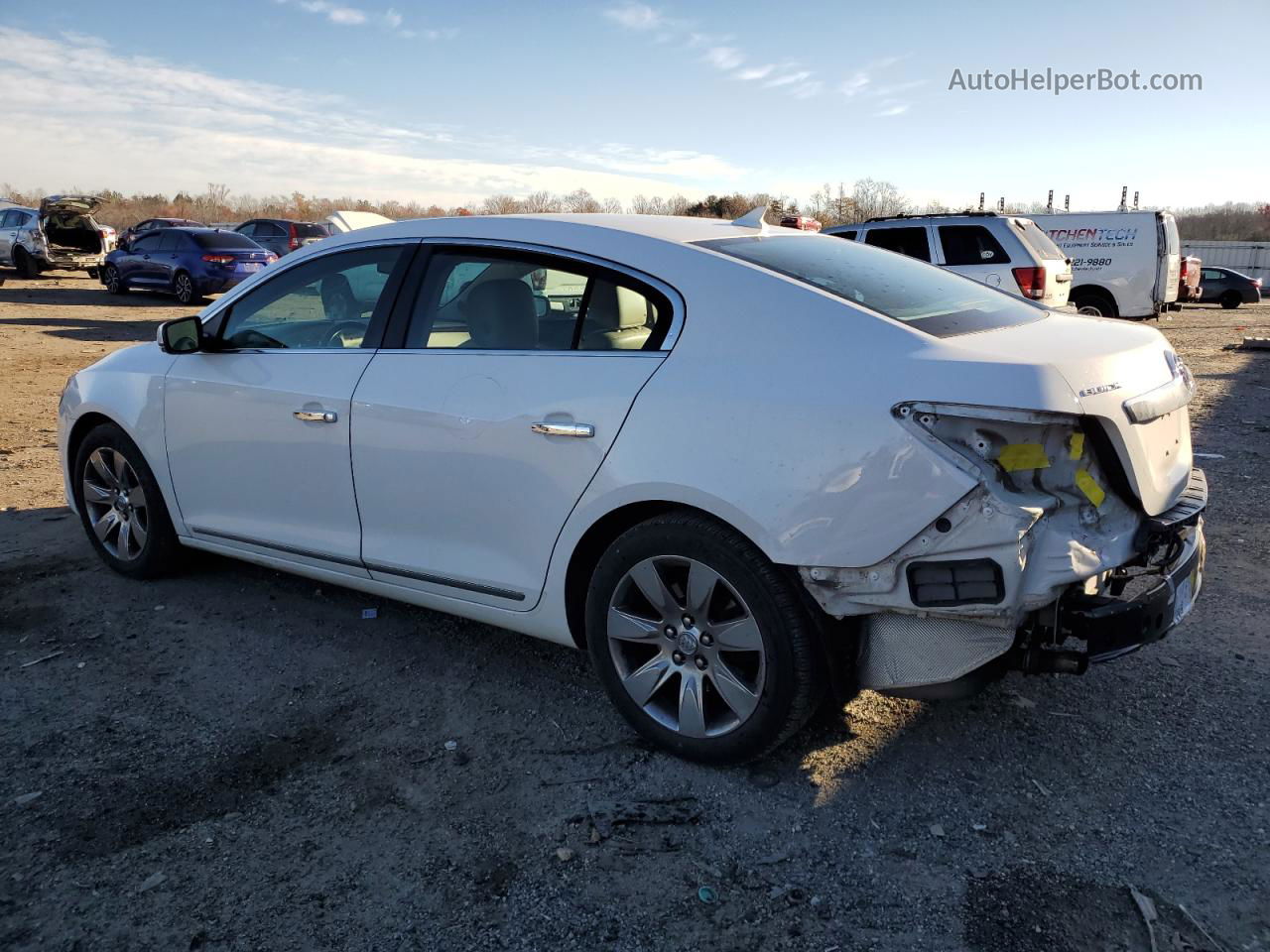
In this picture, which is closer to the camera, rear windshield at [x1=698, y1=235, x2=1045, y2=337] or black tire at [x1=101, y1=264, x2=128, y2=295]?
rear windshield at [x1=698, y1=235, x2=1045, y2=337]

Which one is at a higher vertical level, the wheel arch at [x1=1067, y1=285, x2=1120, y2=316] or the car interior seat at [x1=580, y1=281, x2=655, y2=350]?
the car interior seat at [x1=580, y1=281, x2=655, y2=350]

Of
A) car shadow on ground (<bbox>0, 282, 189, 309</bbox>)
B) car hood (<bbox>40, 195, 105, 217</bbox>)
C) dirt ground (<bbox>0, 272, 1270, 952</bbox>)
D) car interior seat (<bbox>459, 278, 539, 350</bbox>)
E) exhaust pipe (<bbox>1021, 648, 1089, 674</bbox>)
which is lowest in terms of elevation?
dirt ground (<bbox>0, 272, 1270, 952</bbox>)

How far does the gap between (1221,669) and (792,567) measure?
2036 mm

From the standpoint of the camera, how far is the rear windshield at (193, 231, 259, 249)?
1911 centimetres

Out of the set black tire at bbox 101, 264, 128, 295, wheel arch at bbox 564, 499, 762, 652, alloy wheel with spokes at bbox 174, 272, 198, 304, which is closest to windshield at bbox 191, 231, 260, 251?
alloy wheel with spokes at bbox 174, 272, 198, 304

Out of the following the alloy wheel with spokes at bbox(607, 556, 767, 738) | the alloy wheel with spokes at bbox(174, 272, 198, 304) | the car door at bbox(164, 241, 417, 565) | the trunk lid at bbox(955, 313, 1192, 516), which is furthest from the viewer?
the alloy wheel with spokes at bbox(174, 272, 198, 304)

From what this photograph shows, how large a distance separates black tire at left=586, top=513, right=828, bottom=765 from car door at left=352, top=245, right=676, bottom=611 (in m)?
0.26

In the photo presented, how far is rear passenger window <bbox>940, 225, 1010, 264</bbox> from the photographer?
42.5 ft

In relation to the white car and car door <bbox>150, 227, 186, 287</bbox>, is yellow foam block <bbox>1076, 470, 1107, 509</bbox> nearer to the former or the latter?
the white car

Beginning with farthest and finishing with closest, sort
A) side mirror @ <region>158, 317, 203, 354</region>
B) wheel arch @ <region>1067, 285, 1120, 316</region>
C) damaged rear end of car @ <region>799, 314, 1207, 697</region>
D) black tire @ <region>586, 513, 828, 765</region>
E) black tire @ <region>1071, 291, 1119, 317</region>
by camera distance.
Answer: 1. black tire @ <region>1071, 291, 1119, 317</region>
2. wheel arch @ <region>1067, 285, 1120, 316</region>
3. side mirror @ <region>158, 317, 203, 354</region>
4. black tire @ <region>586, 513, 828, 765</region>
5. damaged rear end of car @ <region>799, 314, 1207, 697</region>

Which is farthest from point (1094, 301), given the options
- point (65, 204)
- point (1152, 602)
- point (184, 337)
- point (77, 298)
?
point (65, 204)

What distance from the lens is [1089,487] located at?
277 centimetres

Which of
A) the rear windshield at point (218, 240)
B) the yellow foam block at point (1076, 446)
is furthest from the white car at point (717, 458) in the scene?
the rear windshield at point (218, 240)

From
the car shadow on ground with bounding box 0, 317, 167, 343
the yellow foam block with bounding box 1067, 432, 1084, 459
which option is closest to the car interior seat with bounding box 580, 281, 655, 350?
the yellow foam block with bounding box 1067, 432, 1084, 459
